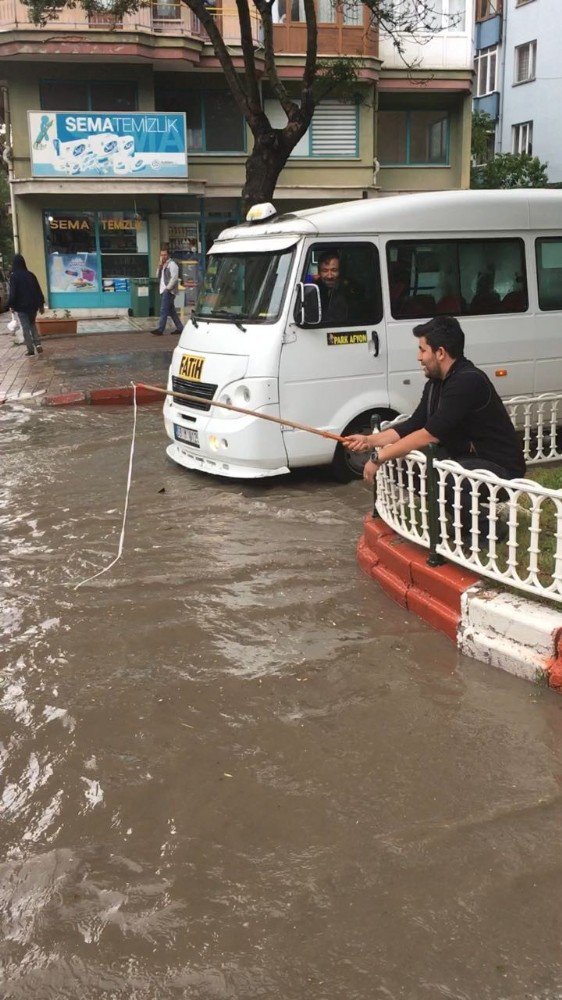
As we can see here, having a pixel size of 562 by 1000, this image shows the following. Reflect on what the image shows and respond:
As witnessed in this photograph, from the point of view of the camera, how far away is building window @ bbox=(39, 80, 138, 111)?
912 inches

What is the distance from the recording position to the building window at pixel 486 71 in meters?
37.0

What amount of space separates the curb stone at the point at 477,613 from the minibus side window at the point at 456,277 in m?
3.32

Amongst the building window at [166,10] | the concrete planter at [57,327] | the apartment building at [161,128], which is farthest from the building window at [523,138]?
the concrete planter at [57,327]

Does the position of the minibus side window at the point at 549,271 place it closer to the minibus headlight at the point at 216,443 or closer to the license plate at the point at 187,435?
the minibus headlight at the point at 216,443

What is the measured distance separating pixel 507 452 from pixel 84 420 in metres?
7.07

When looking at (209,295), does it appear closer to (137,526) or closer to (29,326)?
(137,526)

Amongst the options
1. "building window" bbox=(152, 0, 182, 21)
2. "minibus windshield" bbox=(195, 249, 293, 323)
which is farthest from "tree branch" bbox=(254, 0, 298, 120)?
"building window" bbox=(152, 0, 182, 21)

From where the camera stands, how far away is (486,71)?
37.6 meters

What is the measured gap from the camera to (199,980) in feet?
8.43

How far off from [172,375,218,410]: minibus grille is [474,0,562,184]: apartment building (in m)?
29.8

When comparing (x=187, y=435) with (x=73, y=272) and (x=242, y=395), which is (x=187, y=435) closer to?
(x=242, y=395)

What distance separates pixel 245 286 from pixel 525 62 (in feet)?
107

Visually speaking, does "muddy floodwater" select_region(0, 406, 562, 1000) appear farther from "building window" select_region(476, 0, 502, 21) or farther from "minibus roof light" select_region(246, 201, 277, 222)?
"building window" select_region(476, 0, 502, 21)

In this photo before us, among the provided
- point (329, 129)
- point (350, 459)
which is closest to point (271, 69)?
point (350, 459)
